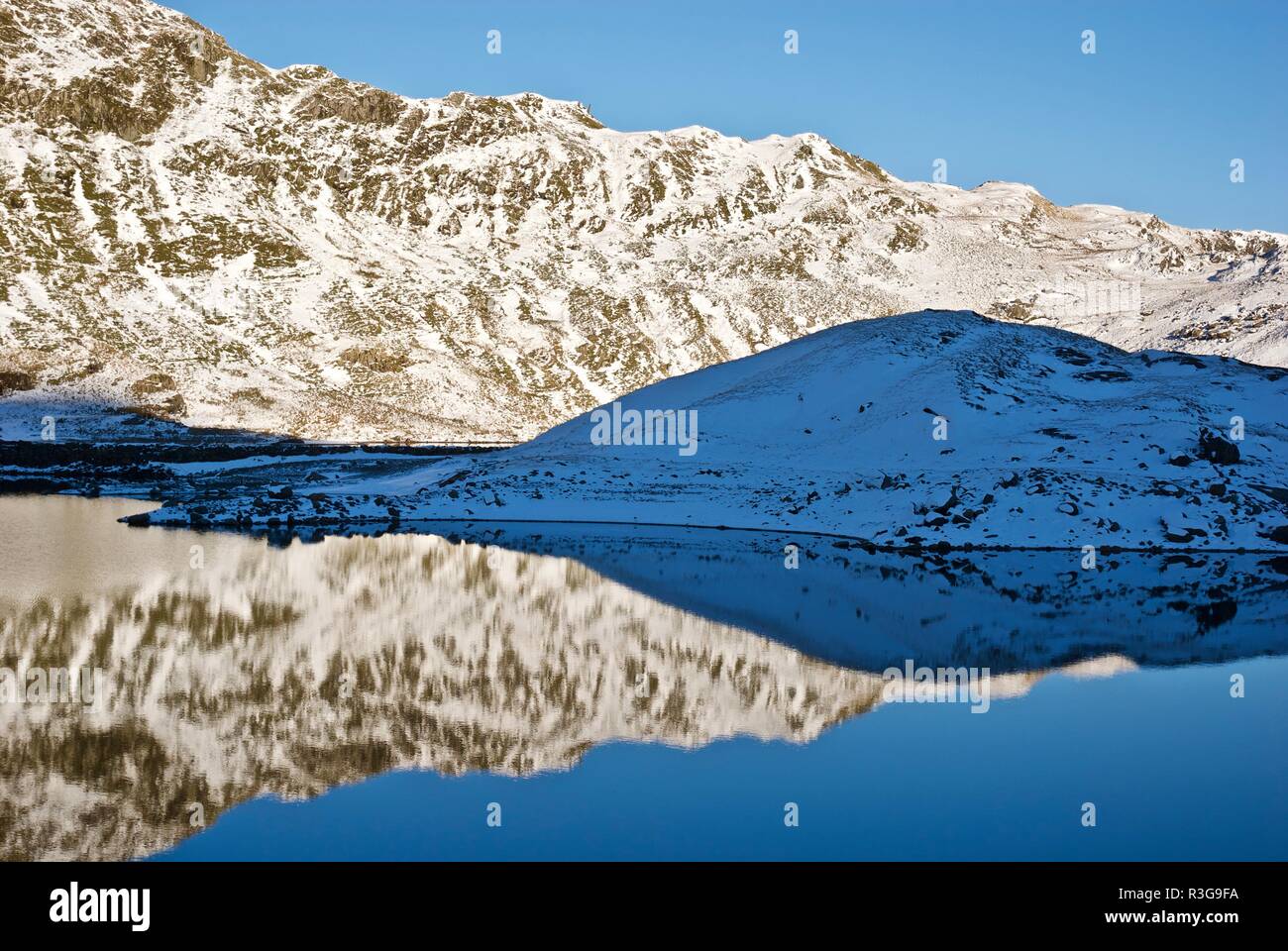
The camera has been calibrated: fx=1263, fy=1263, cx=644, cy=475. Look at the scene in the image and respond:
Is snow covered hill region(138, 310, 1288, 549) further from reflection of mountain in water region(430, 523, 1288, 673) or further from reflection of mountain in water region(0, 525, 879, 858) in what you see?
reflection of mountain in water region(0, 525, 879, 858)

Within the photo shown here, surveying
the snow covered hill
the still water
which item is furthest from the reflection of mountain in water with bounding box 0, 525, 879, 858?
the snow covered hill

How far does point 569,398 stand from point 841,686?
15876cm

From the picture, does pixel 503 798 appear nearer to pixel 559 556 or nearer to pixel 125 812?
pixel 125 812

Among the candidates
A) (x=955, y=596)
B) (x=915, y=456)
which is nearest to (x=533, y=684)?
(x=955, y=596)

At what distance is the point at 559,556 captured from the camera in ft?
160

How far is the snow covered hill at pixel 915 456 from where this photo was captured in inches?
2188

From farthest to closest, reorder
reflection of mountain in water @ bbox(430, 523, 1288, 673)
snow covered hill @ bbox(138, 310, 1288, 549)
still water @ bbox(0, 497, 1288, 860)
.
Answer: snow covered hill @ bbox(138, 310, 1288, 549) → reflection of mountain in water @ bbox(430, 523, 1288, 673) → still water @ bbox(0, 497, 1288, 860)

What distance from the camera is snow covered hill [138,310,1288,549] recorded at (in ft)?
182

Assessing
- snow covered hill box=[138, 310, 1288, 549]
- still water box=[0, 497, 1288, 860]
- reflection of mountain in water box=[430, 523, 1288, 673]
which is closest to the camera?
still water box=[0, 497, 1288, 860]

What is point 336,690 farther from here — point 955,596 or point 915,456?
point 915,456

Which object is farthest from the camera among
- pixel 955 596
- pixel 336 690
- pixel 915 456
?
pixel 915 456

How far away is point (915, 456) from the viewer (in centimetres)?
6244

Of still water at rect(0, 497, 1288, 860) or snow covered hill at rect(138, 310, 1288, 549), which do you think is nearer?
still water at rect(0, 497, 1288, 860)
